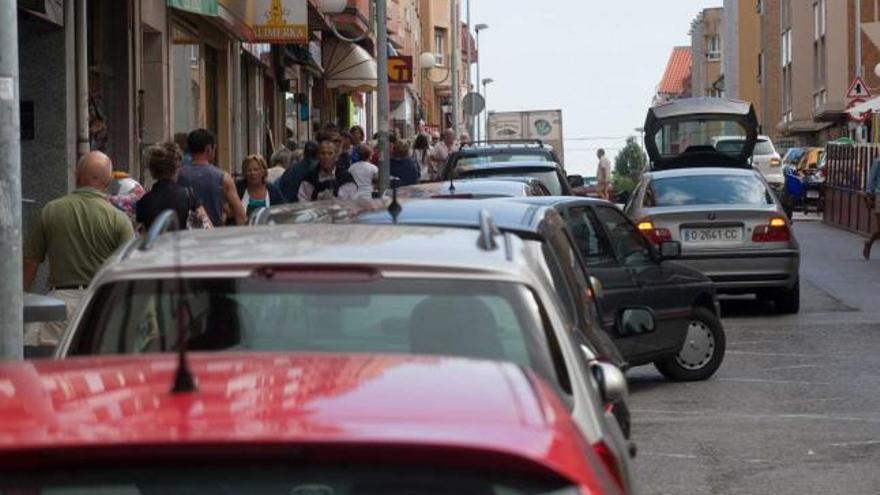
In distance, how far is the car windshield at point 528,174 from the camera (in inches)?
733

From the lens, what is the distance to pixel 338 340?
18.0 feet

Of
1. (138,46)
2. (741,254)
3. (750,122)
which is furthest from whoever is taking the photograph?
(750,122)

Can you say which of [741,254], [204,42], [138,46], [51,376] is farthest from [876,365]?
[204,42]

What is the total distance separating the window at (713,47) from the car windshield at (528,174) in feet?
382

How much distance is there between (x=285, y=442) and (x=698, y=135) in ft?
108

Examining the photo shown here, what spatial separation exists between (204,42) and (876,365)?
46.0 ft

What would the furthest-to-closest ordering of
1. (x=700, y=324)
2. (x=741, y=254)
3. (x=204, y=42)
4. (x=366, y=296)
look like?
1. (x=204, y=42)
2. (x=741, y=254)
3. (x=700, y=324)
4. (x=366, y=296)

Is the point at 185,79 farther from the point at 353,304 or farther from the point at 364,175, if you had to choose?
the point at 353,304

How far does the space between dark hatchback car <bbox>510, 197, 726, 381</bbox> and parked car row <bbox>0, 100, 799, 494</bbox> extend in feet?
5.52

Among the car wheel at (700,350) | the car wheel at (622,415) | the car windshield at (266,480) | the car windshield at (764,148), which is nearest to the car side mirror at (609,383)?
the car wheel at (622,415)

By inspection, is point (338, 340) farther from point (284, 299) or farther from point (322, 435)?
point (322, 435)

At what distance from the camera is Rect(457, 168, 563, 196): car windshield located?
1862cm

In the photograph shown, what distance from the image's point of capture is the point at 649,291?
12.8 metres

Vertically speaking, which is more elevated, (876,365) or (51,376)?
(51,376)
